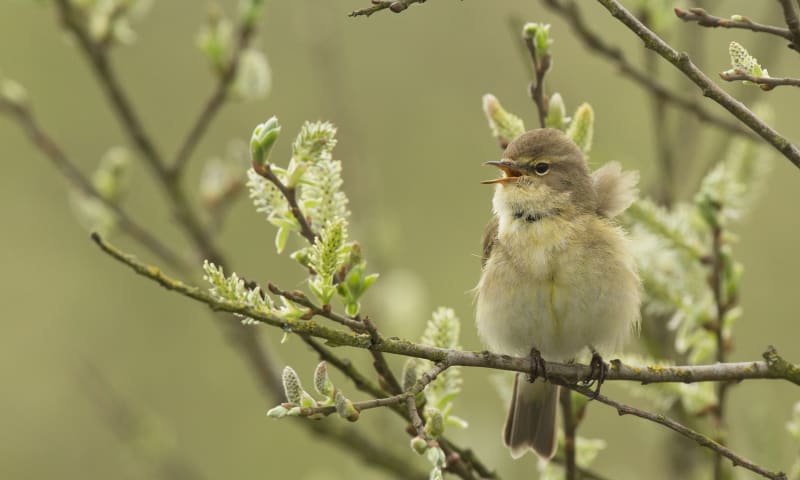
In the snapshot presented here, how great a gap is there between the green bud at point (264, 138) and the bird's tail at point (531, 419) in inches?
67.8

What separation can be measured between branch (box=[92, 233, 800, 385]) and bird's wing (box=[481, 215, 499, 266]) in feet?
2.99

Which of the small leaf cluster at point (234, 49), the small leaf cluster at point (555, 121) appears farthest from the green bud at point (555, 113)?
the small leaf cluster at point (234, 49)

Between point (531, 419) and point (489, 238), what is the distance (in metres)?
0.70

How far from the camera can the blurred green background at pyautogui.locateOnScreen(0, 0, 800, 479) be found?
8.42m

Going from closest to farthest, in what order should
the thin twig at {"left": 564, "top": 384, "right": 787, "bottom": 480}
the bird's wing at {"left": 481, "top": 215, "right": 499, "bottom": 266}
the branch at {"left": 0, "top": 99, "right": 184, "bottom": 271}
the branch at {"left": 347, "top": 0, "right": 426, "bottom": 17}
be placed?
the branch at {"left": 347, "top": 0, "right": 426, "bottom": 17} < the thin twig at {"left": 564, "top": 384, "right": 787, "bottom": 480} < the bird's wing at {"left": 481, "top": 215, "right": 499, "bottom": 266} < the branch at {"left": 0, "top": 99, "right": 184, "bottom": 271}

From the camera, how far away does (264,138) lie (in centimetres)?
244

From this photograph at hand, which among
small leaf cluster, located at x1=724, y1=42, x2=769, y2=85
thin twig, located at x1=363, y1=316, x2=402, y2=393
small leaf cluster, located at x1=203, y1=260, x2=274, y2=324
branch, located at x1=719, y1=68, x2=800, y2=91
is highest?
small leaf cluster, located at x1=724, y1=42, x2=769, y2=85

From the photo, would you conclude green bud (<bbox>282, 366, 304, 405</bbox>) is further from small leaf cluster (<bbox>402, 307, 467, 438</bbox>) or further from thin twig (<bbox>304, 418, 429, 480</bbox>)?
thin twig (<bbox>304, 418, 429, 480</bbox>)

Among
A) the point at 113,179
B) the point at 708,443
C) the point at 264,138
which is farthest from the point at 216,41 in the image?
the point at 708,443

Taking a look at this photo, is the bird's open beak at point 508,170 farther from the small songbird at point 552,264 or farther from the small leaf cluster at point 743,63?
the small leaf cluster at point 743,63

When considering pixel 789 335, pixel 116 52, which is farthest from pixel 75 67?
pixel 789 335

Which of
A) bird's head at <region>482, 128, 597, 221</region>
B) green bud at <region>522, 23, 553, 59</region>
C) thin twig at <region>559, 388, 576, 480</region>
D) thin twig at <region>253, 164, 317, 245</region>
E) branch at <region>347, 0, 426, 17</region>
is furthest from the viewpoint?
bird's head at <region>482, 128, 597, 221</region>

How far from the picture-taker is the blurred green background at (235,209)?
8422mm

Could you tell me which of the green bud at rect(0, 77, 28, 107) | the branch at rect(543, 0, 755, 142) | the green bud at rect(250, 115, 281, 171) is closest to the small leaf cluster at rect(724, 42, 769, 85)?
the green bud at rect(250, 115, 281, 171)
